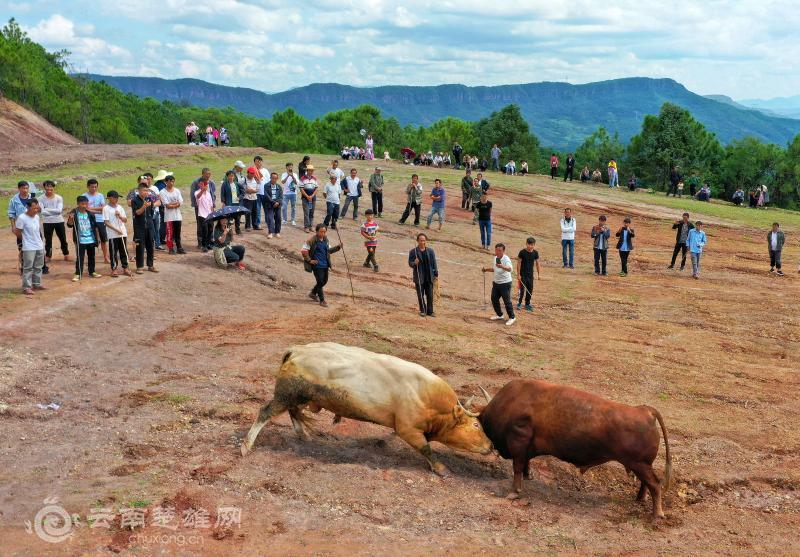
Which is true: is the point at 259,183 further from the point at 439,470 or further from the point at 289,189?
the point at 439,470

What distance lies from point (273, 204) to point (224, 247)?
11.7 feet

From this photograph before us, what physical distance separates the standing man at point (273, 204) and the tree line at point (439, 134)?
1735 inches

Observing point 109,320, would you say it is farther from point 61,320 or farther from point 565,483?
point 565,483

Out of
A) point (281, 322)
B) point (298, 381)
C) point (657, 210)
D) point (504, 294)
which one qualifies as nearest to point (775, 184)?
point (657, 210)

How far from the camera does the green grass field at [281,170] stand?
106 feet

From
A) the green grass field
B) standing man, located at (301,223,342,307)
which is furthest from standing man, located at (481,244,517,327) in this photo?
the green grass field

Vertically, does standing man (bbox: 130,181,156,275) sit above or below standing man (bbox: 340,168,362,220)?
below

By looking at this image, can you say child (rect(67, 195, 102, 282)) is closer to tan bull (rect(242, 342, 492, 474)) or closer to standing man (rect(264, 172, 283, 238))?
standing man (rect(264, 172, 283, 238))

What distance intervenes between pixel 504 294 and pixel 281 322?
5.41m

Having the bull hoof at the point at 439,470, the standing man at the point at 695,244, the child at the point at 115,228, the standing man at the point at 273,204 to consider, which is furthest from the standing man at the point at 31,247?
the standing man at the point at 695,244

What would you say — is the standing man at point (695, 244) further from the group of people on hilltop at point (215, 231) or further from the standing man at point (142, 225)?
the standing man at point (142, 225)

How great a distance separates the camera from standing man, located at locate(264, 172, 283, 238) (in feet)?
73.3

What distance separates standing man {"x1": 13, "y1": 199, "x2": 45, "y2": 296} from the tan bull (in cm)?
795

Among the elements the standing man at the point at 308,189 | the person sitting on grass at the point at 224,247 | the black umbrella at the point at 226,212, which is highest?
the standing man at the point at 308,189
